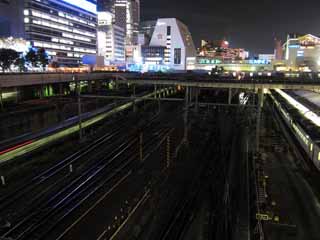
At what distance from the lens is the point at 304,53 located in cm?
11531

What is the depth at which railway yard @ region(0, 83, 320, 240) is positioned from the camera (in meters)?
12.5

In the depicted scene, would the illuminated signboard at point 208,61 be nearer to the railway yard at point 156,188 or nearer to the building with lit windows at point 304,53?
the building with lit windows at point 304,53

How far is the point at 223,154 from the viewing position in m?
23.2

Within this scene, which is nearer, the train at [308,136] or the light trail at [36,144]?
the train at [308,136]

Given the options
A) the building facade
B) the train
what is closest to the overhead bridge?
the train

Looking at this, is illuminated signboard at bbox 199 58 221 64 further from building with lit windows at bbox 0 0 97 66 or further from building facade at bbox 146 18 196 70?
building with lit windows at bbox 0 0 97 66

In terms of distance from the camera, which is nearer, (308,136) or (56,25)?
(308,136)

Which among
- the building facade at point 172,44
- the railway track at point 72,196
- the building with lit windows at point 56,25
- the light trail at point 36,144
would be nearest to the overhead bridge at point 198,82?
the light trail at point 36,144

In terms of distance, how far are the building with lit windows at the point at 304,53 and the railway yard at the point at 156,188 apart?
97135 mm

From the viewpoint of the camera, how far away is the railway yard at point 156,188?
12.5 metres

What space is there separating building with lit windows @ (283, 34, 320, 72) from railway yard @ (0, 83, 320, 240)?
97135 mm

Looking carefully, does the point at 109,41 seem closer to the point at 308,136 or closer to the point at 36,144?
the point at 36,144

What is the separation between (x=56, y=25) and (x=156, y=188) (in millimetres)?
95003

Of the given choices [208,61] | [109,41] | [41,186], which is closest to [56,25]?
[109,41]
